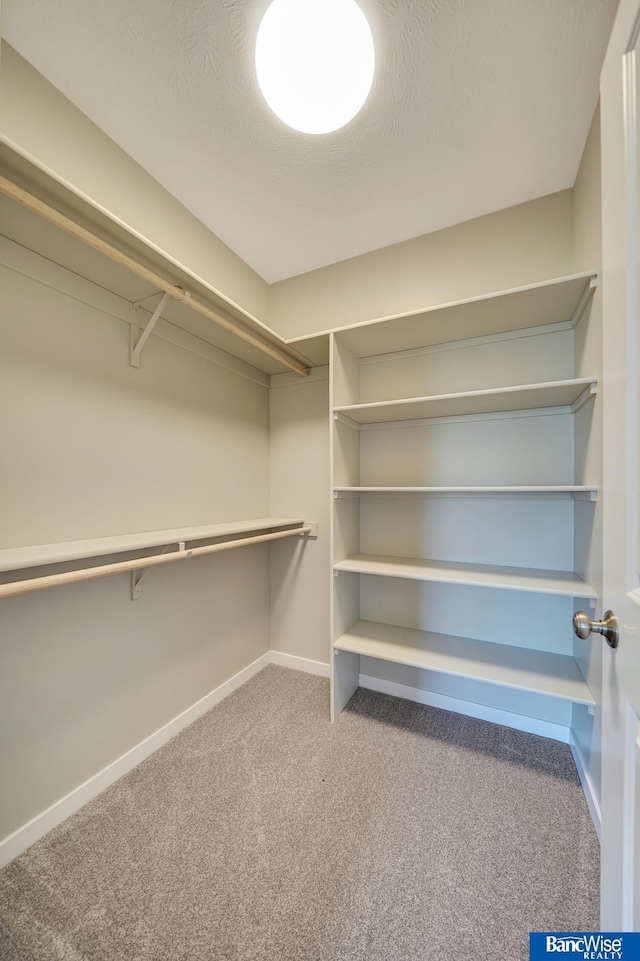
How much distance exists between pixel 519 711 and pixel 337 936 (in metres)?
1.29

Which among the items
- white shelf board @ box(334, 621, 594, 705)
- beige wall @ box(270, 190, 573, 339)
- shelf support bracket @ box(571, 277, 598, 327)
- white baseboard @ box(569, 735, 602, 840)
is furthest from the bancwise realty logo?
beige wall @ box(270, 190, 573, 339)

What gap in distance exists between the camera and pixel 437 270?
1.94 metres

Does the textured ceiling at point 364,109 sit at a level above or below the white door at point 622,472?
above

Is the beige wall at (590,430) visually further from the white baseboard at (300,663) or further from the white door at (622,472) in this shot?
the white baseboard at (300,663)

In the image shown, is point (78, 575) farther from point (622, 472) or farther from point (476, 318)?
point (476, 318)

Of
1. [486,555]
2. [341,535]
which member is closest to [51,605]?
[341,535]

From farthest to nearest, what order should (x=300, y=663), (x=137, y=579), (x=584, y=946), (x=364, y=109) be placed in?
1. (x=300, y=663)
2. (x=137, y=579)
3. (x=364, y=109)
4. (x=584, y=946)

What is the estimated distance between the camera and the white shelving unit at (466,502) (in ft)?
5.12

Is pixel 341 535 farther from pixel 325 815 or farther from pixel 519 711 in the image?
pixel 519 711

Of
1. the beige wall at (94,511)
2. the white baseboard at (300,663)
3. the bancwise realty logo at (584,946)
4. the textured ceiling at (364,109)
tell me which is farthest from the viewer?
the white baseboard at (300,663)

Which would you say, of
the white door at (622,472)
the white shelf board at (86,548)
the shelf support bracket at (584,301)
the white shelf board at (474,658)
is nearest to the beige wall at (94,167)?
the white shelf board at (86,548)

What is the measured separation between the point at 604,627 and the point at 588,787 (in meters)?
1.29

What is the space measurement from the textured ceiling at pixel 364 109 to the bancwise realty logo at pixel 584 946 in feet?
7.35

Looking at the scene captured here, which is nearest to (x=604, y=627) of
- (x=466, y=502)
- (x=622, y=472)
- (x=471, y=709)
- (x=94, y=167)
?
(x=622, y=472)
